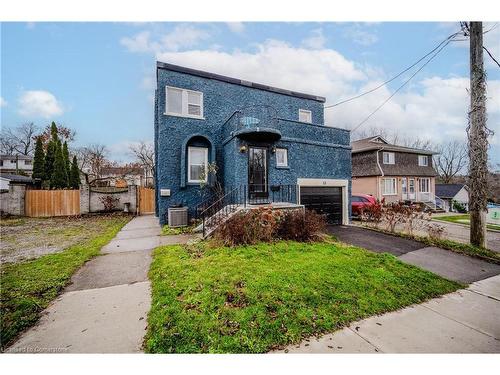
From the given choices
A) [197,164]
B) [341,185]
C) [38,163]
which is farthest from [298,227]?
[38,163]

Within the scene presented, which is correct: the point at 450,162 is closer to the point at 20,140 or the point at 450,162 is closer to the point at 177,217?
the point at 177,217

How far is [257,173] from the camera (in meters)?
9.50

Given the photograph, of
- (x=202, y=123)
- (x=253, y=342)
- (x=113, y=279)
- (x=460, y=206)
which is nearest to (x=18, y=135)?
(x=202, y=123)

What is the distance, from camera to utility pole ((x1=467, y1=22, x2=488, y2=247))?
259 inches

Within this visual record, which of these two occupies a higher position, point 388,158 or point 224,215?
point 388,158

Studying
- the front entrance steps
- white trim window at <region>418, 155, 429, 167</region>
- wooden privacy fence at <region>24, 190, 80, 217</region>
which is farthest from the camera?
white trim window at <region>418, 155, 429, 167</region>

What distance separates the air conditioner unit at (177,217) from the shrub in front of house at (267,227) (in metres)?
3.28

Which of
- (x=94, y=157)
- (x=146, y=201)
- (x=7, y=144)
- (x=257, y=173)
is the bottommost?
(x=146, y=201)

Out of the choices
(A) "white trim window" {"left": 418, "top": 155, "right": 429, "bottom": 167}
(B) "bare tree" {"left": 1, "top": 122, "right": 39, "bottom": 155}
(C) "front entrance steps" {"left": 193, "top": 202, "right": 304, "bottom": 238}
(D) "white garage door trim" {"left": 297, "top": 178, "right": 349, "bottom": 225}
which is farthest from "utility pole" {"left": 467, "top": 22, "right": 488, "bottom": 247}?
(B) "bare tree" {"left": 1, "top": 122, "right": 39, "bottom": 155}

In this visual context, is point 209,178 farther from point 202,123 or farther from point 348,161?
point 348,161

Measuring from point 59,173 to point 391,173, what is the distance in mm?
31433

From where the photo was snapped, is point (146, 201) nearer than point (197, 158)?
No

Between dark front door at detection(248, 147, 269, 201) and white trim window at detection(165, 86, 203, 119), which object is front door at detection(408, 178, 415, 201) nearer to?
dark front door at detection(248, 147, 269, 201)

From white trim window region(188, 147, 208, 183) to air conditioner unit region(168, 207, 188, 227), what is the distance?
5.32 ft
